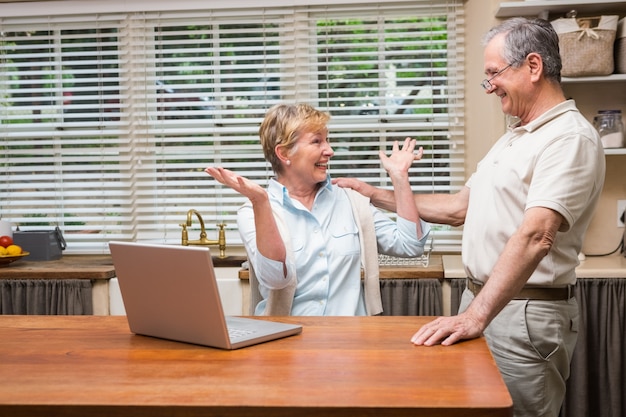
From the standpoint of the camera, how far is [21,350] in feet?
6.20

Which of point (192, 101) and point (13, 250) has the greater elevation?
point (192, 101)

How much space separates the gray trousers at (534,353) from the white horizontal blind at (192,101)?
186cm

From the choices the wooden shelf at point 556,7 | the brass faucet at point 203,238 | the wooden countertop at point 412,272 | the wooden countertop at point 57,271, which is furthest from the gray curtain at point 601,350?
the wooden countertop at point 57,271

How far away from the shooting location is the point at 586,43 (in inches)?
140

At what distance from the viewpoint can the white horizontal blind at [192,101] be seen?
4.21 m

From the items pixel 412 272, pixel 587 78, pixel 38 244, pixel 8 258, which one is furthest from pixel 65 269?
pixel 587 78

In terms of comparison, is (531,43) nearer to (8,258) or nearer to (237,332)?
(237,332)

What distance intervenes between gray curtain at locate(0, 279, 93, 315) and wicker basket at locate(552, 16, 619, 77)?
2429 mm

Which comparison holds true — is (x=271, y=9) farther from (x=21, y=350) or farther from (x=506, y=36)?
(x=21, y=350)

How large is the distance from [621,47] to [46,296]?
2.90m

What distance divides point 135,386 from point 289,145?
1125 mm

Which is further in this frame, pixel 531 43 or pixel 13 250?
pixel 13 250

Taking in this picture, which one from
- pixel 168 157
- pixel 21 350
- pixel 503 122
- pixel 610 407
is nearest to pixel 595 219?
pixel 503 122

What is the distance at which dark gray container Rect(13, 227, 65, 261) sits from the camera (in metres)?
4.15
